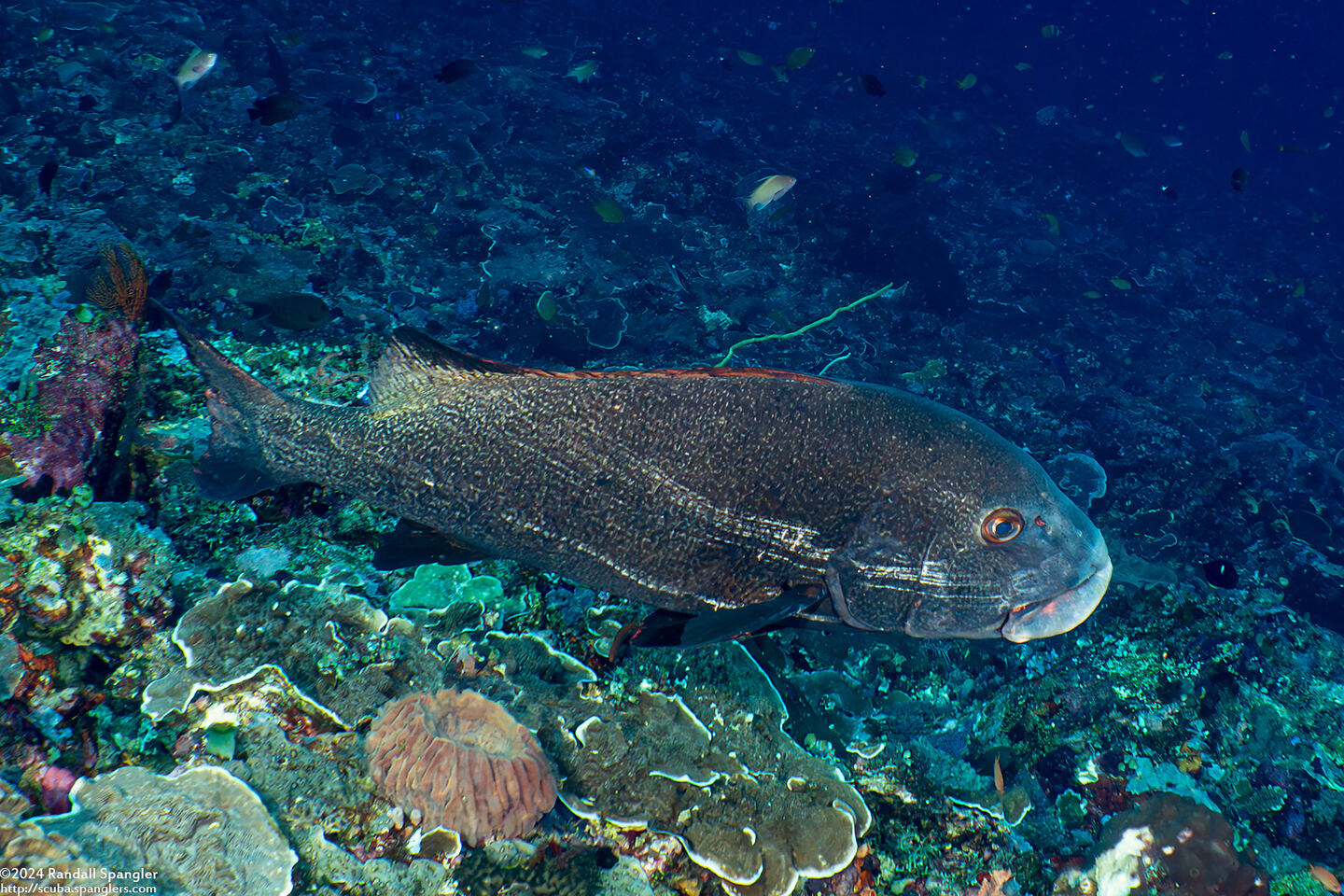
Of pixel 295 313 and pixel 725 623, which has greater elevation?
pixel 725 623

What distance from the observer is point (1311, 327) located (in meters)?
14.9

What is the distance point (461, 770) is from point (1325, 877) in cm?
363

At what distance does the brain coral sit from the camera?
200 centimetres

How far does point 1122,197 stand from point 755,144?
1453 cm

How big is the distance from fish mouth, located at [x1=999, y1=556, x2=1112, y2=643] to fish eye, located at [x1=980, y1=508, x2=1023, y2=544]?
0.77 feet

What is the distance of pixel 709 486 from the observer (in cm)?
219

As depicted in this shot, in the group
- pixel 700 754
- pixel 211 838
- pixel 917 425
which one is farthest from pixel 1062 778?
pixel 211 838

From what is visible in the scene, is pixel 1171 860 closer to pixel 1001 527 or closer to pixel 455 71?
pixel 1001 527

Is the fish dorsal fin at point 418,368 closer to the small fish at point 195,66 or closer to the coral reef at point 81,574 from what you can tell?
the coral reef at point 81,574

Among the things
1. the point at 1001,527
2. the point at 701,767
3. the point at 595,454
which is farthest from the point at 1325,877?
the point at 595,454

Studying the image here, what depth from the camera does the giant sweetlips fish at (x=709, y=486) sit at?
2.08m

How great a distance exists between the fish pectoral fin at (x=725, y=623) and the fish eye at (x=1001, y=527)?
61 cm

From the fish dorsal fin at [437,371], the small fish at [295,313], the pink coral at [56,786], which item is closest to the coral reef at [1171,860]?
the fish dorsal fin at [437,371]

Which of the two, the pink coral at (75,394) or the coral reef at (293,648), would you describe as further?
the pink coral at (75,394)
